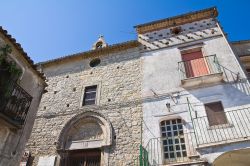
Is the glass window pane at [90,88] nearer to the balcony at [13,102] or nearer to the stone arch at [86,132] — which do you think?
the stone arch at [86,132]

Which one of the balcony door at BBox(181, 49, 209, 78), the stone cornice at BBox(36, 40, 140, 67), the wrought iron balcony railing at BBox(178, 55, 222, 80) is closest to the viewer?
the wrought iron balcony railing at BBox(178, 55, 222, 80)

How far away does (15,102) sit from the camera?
680 centimetres

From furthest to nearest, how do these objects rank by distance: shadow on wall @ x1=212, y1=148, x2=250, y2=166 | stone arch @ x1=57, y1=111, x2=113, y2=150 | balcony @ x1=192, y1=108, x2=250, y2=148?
stone arch @ x1=57, y1=111, x2=113, y2=150, balcony @ x1=192, y1=108, x2=250, y2=148, shadow on wall @ x1=212, y1=148, x2=250, y2=166

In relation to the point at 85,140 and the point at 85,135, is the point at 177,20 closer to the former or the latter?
the point at 85,135

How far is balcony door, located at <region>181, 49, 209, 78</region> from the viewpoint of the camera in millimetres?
10461

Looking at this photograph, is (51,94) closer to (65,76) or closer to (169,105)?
(65,76)

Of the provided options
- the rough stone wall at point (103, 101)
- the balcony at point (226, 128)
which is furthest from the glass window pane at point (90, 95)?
the balcony at point (226, 128)

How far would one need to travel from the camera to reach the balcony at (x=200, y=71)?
9.55m

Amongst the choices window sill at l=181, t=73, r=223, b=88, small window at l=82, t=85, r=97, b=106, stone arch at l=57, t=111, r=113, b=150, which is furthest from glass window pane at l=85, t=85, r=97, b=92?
window sill at l=181, t=73, r=223, b=88

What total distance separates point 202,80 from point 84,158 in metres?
6.60

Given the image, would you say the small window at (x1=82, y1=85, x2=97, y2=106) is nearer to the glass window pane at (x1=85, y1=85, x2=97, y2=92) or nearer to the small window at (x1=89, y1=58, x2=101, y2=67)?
the glass window pane at (x1=85, y1=85, x2=97, y2=92)

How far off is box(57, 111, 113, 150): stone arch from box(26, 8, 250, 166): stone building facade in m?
0.05

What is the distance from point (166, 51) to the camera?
1187 centimetres

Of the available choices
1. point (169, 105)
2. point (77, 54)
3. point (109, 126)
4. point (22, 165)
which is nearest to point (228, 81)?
point (169, 105)
